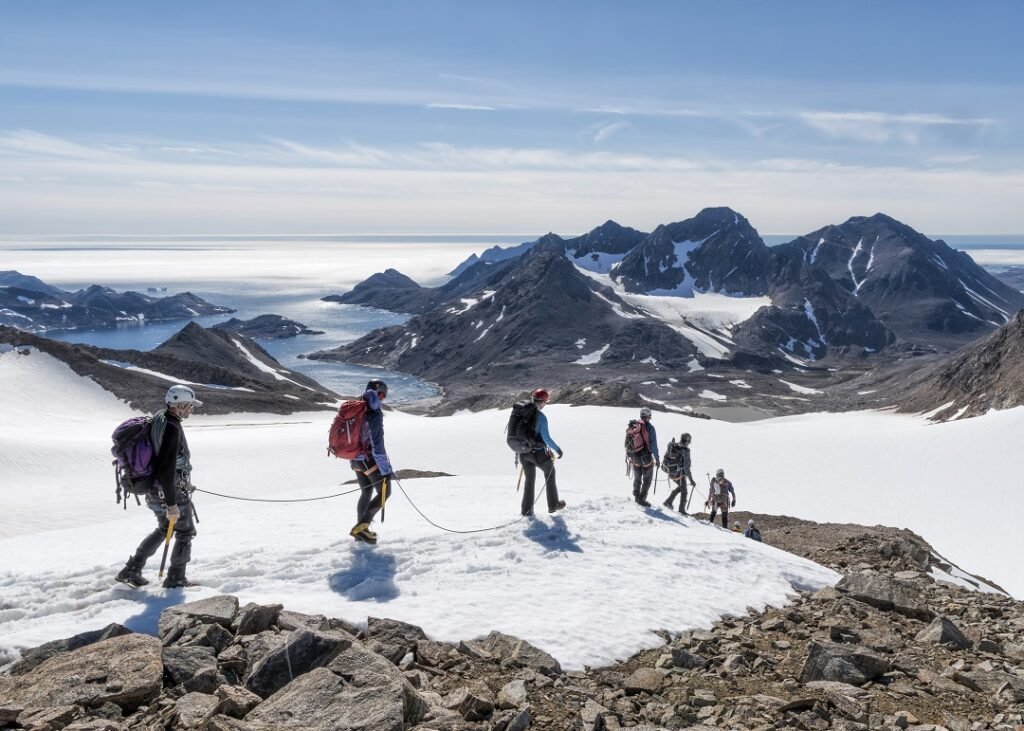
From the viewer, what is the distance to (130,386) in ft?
241

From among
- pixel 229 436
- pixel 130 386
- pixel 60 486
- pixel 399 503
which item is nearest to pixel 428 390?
pixel 130 386

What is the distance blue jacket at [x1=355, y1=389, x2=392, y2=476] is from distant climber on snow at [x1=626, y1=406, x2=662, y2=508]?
814 centimetres

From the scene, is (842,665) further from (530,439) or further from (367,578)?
(530,439)

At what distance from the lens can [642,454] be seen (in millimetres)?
18844

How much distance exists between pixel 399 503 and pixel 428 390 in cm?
17295

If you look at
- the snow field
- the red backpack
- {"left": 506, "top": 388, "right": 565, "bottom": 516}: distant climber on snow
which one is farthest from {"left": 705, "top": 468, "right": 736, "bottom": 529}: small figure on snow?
the red backpack

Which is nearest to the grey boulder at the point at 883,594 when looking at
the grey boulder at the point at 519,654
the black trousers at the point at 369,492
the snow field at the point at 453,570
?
the snow field at the point at 453,570

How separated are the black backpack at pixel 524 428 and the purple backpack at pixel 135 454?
7.51m

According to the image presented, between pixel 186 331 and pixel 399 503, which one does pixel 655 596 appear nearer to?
pixel 399 503

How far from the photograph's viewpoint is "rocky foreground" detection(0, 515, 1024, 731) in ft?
23.4

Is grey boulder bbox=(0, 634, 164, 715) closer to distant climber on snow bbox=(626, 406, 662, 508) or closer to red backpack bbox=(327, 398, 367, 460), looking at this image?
red backpack bbox=(327, 398, 367, 460)

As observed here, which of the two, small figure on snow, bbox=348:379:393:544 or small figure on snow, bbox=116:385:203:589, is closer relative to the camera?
small figure on snow, bbox=116:385:203:589

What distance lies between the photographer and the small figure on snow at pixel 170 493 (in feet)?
34.0

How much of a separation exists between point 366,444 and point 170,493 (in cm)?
355
